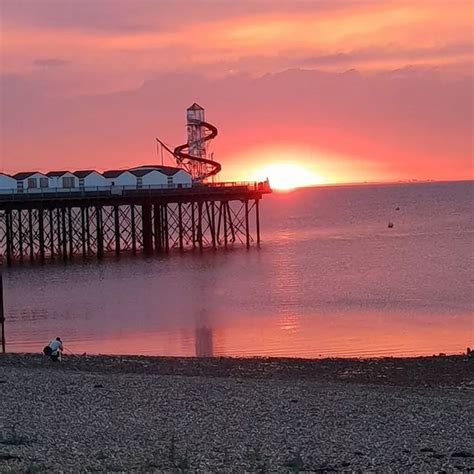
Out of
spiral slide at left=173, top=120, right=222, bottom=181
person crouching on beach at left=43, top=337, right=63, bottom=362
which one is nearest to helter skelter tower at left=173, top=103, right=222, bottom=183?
spiral slide at left=173, top=120, right=222, bottom=181

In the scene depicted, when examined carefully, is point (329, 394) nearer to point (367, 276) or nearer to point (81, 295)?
point (81, 295)

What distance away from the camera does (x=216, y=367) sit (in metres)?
19.6

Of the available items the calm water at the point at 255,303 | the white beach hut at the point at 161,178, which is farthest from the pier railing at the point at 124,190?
the calm water at the point at 255,303

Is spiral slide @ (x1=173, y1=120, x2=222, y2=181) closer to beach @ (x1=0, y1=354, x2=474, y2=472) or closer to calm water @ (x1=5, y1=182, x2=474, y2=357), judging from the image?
calm water @ (x1=5, y1=182, x2=474, y2=357)

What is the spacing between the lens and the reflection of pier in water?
2377 cm

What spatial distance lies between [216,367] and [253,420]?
6.84 m

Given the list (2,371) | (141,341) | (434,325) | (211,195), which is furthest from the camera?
(211,195)

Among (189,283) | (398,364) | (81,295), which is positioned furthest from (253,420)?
(189,283)

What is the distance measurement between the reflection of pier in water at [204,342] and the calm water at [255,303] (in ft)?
0.14

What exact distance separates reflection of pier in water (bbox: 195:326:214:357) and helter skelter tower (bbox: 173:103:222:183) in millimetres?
39612

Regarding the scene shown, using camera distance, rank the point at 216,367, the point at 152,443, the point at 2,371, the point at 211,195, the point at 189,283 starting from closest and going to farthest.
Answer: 1. the point at 152,443
2. the point at 2,371
3. the point at 216,367
4. the point at 189,283
5. the point at 211,195

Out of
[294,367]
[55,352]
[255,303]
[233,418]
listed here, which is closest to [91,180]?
[255,303]

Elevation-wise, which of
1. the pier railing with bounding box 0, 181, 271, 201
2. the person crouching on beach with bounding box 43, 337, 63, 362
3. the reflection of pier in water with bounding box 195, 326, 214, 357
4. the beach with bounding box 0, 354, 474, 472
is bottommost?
the reflection of pier in water with bounding box 195, 326, 214, 357

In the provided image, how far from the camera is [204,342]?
25.8 m
